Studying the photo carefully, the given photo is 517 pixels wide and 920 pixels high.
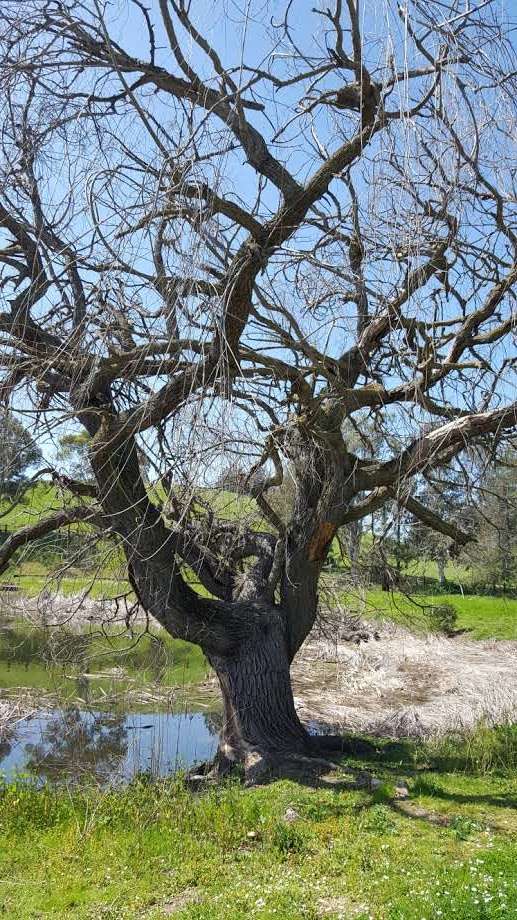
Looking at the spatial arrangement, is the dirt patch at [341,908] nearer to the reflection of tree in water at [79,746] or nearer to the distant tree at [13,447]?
the distant tree at [13,447]

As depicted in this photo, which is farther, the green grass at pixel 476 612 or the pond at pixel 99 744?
the green grass at pixel 476 612

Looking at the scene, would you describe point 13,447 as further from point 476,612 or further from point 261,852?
point 476,612

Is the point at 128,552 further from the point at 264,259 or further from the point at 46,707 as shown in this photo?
the point at 46,707

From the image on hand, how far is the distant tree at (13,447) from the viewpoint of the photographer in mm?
4523

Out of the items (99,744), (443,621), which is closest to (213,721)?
(99,744)

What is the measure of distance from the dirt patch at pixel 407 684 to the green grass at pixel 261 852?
13.3 ft

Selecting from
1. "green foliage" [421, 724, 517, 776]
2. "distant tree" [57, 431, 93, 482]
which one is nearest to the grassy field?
"green foliage" [421, 724, 517, 776]

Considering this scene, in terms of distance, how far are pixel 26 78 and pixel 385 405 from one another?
3962 millimetres

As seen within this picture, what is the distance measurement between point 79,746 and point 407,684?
6.53 metres

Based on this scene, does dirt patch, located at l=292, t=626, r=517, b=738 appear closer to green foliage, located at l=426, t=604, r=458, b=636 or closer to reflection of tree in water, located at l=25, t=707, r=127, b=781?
green foliage, located at l=426, t=604, r=458, b=636

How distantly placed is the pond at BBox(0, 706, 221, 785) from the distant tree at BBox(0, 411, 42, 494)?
3.55 meters

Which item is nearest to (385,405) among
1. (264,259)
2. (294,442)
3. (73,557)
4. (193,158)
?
(294,442)

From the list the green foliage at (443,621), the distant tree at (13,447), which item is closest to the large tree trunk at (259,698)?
the distant tree at (13,447)

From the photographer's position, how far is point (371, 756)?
8.13 meters
